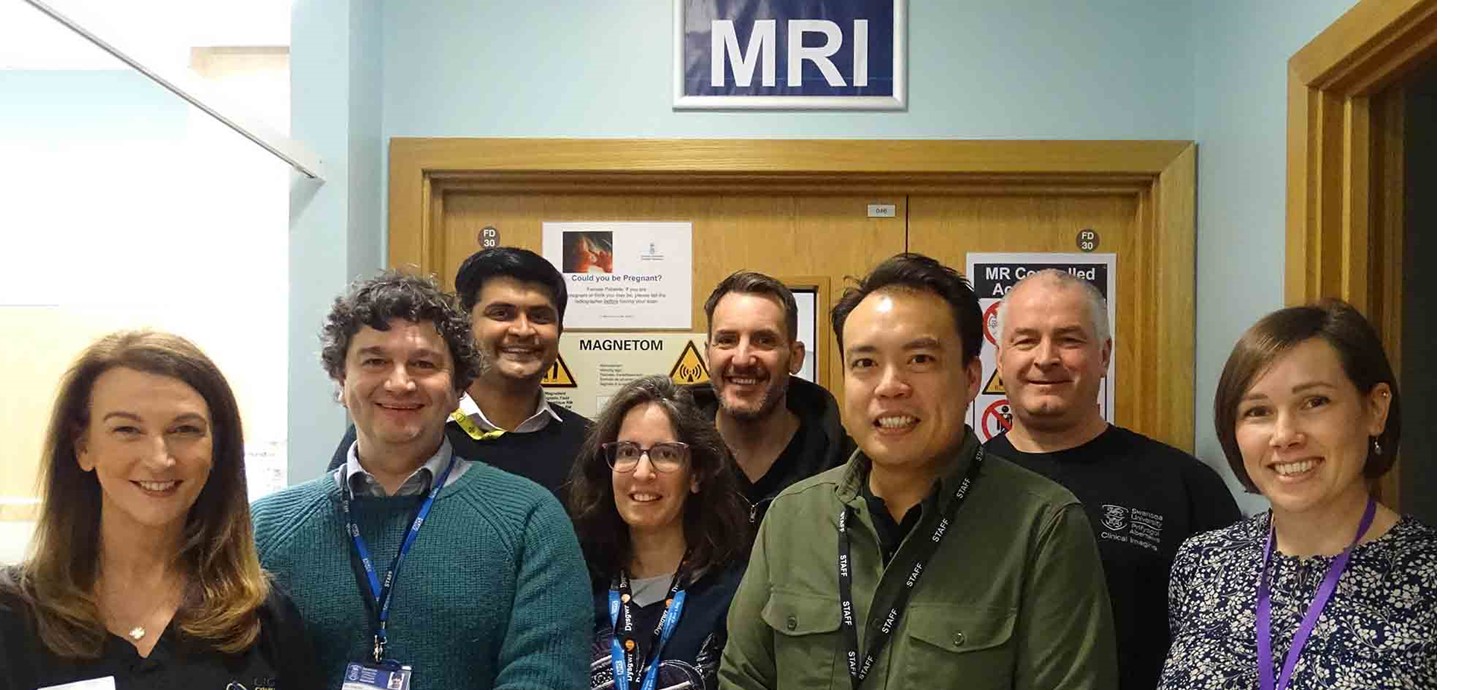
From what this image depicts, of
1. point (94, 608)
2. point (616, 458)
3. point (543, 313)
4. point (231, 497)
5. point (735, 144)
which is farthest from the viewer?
point (735, 144)

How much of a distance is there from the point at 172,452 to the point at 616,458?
2.77 feet

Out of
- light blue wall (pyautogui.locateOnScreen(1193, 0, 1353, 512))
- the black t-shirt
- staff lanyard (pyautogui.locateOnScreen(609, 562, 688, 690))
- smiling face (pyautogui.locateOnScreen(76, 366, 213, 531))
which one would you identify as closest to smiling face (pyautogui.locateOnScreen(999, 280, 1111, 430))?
the black t-shirt

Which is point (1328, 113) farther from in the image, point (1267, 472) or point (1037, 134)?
point (1267, 472)

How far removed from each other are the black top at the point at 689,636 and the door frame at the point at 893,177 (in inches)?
53.6

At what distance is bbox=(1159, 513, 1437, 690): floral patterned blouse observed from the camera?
1469mm

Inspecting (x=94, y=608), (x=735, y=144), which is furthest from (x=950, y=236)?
(x=94, y=608)

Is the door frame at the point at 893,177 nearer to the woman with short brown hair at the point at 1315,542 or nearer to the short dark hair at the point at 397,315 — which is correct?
the short dark hair at the point at 397,315

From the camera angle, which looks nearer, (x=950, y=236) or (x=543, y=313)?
(x=543, y=313)

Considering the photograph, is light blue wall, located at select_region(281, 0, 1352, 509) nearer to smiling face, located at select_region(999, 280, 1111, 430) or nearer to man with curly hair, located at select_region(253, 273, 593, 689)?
smiling face, located at select_region(999, 280, 1111, 430)

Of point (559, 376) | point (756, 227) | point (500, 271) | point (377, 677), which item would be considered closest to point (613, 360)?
point (559, 376)

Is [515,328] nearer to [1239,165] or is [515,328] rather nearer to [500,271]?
[500,271]

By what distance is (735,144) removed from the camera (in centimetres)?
308

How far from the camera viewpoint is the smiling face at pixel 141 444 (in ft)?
5.22

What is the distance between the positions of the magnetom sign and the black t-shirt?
125 cm
